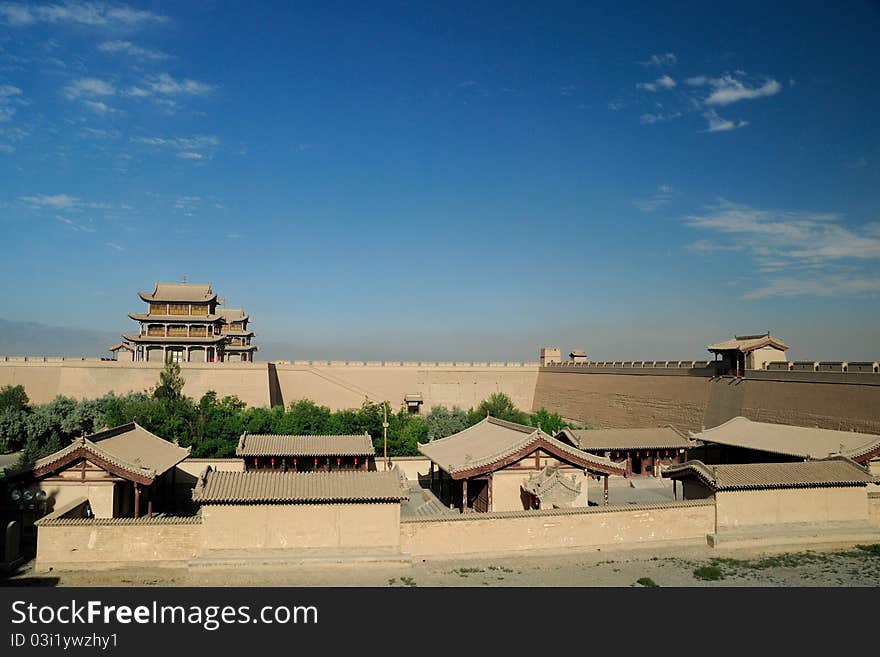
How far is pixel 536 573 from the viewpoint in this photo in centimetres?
1387

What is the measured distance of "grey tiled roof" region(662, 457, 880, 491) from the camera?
625 inches

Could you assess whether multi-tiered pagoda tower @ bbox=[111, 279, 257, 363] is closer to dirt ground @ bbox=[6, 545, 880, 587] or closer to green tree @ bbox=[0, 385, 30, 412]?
green tree @ bbox=[0, 385, 30, 412]

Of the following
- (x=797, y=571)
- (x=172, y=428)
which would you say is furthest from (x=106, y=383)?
(x=797, y=571)

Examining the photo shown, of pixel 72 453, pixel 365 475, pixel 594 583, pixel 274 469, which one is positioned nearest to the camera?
pixel 594 583

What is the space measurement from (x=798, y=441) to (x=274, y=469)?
55.6 feet

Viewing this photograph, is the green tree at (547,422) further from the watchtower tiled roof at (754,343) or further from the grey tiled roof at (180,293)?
the grey tiled roof at (180,293)

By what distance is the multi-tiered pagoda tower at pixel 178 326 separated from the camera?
4044 cm

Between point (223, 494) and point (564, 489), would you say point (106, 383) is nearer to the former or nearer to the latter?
point (223, 494)

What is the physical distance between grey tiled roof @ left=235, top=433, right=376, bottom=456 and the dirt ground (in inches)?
304

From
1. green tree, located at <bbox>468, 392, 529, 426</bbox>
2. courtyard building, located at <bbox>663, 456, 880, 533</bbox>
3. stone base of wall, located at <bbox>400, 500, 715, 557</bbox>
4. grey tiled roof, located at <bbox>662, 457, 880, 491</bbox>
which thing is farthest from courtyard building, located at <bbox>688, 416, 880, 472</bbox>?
green tree, located at <bbox>468, 392, 529, 426</bbox>

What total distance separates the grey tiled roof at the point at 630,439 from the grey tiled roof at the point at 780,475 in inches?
372

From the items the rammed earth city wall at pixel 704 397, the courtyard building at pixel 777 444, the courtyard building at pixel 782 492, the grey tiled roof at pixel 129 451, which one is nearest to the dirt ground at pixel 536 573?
the courtyard building at pixel 782 492

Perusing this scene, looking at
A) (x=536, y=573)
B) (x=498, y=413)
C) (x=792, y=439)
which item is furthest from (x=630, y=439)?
(x=536, y=573)

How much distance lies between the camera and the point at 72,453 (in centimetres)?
1602
